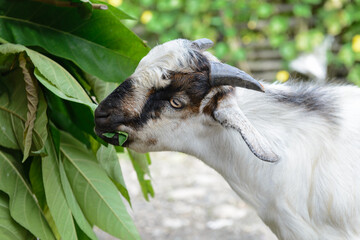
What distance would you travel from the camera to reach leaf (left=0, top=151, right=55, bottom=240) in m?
2.06

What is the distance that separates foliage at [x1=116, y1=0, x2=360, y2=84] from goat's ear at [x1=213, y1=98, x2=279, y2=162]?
4135mm

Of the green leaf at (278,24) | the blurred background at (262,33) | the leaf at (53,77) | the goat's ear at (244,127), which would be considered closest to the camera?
the goat's ear at (244,127)

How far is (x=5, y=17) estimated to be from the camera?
2.28 m

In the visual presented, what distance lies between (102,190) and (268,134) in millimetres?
775

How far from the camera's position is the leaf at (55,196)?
81.0 inches

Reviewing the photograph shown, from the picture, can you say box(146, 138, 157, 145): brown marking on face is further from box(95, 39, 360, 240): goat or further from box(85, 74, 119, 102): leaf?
box(85, 74, 119, 102): leaf

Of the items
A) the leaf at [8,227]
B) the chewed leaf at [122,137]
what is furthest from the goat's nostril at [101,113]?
the leaf at [8,227]

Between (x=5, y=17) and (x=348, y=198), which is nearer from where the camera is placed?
(x=348, y=198)

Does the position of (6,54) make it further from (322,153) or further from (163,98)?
(322,153)

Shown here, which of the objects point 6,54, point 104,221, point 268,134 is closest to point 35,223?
→ point 104,221

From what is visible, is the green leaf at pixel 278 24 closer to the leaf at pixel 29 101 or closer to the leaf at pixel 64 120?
the leaf at pixel 64 120

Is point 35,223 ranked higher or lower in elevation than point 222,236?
higher

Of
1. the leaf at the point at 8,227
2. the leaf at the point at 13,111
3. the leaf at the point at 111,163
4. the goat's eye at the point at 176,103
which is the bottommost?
the leaf at the point at 8,227

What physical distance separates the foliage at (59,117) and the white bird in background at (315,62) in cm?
409
